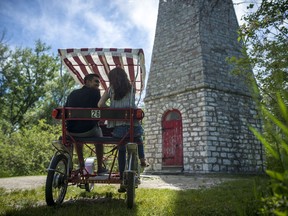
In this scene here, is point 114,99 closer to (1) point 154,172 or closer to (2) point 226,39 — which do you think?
(1) point 154,172

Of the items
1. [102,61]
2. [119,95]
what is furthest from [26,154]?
[119,95]

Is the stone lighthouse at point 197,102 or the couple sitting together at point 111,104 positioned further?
the stone lighthouse at point 197,102

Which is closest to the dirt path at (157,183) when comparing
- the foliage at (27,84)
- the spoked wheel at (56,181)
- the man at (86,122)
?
the man at (86,122)

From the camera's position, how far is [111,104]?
3744mm

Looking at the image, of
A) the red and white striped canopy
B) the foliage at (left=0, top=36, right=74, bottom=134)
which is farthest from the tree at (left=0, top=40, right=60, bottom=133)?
the red and white striped canopy

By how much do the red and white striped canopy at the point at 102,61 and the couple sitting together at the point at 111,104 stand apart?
0.39m

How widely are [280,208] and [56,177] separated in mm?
2640

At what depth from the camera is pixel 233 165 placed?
1055 cm

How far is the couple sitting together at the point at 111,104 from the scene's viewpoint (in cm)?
353

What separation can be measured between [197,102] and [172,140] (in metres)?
2.01

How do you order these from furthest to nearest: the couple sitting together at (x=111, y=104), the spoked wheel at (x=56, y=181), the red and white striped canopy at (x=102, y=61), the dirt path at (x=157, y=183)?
the dirt path at (x=157, y=183), the red and white striped canopy at (x=102, y=61), the couple sitting together at (x=111, y=104), the spoked wheel at (x=56, y=181)

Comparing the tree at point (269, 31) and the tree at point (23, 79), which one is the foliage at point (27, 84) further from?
the tree at point (269, 31)

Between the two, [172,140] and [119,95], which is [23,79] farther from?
[119,95]

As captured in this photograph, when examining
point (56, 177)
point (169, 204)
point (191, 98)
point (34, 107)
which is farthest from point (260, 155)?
point (34, 107)
